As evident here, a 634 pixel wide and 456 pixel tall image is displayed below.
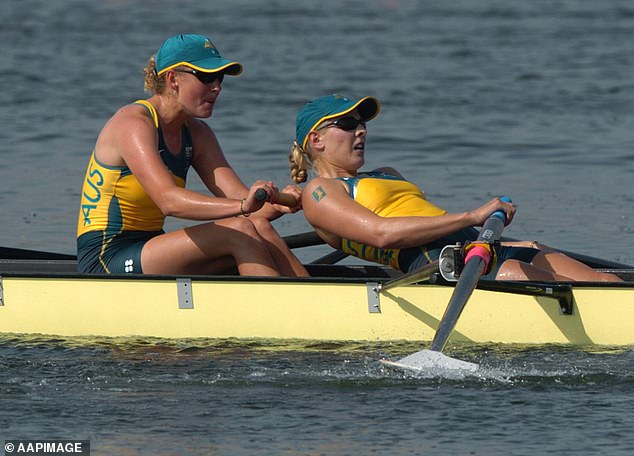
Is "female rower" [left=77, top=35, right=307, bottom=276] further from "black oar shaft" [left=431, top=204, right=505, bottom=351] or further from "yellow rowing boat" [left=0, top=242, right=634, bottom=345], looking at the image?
"black oar shaft" [left=431, top=204, right=505, bottom=351]

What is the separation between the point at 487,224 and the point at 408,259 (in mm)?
611

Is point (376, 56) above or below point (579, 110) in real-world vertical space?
above

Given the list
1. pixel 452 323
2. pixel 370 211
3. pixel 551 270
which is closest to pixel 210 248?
pixel 370 211

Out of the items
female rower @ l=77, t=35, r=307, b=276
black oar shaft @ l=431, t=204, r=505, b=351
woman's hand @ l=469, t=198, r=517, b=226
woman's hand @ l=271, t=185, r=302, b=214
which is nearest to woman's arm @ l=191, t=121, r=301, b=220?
female rower @ l=77, t=35, r=307, b=276

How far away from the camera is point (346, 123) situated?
8.37m

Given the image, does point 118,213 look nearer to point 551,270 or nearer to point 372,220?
point 372,220

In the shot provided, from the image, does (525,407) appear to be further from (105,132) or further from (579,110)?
(579,110)

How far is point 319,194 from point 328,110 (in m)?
0.49

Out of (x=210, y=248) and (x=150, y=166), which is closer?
(x=150, y=166)

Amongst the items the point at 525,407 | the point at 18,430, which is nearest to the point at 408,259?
the point at 525,407

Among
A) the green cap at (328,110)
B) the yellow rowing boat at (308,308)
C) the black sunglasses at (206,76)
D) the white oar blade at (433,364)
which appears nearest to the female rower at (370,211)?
the green cap at (328,110)

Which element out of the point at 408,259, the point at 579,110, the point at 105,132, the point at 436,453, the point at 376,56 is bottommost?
the point at 436,453

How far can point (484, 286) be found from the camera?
800 cm

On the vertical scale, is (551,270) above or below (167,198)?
below
